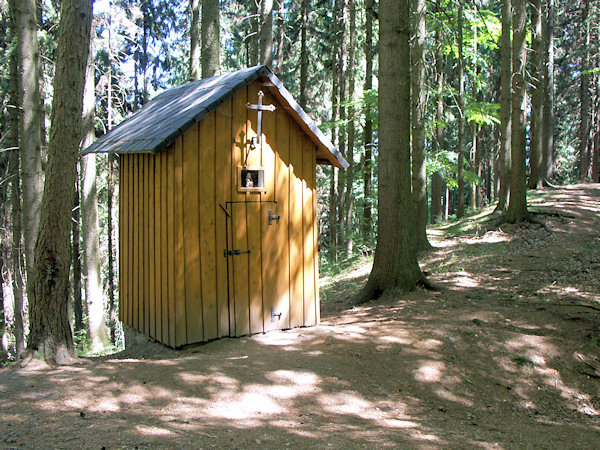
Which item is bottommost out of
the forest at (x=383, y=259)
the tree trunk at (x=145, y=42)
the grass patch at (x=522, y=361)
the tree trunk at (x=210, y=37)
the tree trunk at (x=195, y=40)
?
the grass patch at (x=522, y=361)

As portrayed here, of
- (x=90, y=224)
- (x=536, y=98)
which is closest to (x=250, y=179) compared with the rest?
(x=90, y=224)

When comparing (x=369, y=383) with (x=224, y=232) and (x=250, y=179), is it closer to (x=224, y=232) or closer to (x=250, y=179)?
(x=224, y=232)

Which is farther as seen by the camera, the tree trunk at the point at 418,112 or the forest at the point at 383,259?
the tree trunk at the point at 418,112

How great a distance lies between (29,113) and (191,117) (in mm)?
4401

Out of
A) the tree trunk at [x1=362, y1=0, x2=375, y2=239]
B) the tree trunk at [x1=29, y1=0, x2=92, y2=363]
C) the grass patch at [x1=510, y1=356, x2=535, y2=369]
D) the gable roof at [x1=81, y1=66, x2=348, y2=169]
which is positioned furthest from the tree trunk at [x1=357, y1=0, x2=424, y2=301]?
the tree trunk at [x1=362, y1=0, x2=375, y2=239]

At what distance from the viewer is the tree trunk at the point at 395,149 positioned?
→ 9891 mm

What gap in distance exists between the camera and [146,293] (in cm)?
887

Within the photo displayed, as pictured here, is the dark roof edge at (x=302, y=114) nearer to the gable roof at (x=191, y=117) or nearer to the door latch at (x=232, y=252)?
the gable roof at (x=191, y=117)

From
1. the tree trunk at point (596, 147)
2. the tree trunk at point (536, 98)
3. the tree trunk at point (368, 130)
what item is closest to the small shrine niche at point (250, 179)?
the tree trunk at point (368, 130)

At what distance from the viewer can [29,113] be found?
9930mm

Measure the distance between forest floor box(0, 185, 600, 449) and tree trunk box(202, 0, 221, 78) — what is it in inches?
262

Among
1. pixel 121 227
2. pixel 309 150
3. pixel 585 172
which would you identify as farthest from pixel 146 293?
pixel 585 172

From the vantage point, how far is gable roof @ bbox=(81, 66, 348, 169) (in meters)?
7.57

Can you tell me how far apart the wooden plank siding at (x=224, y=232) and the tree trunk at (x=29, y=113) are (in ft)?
7.06
